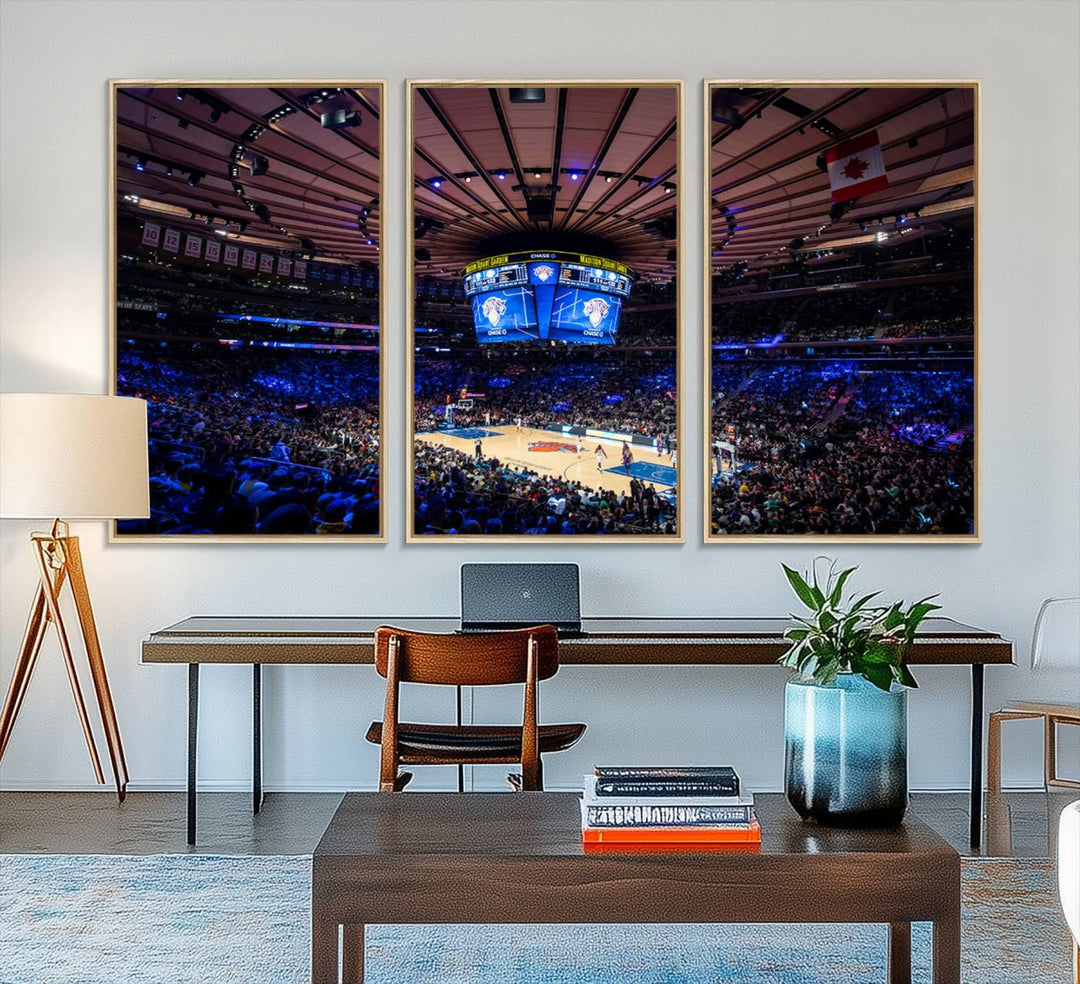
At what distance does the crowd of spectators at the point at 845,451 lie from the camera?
455cm

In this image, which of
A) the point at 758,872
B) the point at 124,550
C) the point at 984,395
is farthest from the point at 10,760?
the point at 984,395

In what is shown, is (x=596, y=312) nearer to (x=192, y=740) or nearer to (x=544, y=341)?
(x=544, y=341)

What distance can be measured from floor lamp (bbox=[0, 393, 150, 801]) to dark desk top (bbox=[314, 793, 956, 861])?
6.52 feet

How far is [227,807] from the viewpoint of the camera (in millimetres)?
4324

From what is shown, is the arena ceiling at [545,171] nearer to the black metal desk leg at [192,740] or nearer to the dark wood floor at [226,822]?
the black metal desk leg at [192,740]

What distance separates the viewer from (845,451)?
456cm

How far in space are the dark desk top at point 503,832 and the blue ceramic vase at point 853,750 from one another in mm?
41

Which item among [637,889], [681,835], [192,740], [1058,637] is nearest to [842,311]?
[1058,637]

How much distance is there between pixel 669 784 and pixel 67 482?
2639mm

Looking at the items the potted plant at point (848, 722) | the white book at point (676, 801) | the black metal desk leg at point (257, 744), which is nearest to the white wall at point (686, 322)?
the black metal desk leg at point (257, 744)

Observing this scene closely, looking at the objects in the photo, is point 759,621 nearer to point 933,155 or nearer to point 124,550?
point 933,155

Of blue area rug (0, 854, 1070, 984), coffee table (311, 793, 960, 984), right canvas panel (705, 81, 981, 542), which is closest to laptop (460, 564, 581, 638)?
right canvas panel (705, 81, 981, 542)

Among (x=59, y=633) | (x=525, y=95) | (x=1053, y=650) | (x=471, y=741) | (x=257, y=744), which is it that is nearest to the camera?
(x=471, y=741)

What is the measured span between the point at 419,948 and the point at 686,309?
2.63 m
